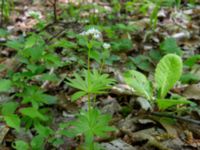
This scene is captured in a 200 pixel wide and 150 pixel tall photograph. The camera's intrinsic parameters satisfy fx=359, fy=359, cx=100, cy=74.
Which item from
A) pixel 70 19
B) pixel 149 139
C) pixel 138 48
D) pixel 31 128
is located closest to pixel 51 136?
pixel 31 128

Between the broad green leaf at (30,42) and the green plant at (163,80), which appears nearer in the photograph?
the green plant at (163,80)

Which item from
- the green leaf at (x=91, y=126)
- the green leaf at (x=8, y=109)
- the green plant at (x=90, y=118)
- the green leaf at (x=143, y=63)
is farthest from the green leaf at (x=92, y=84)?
the green leaf at (x=143, y=63)

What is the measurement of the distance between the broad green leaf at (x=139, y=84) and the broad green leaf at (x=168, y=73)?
2.4 inches

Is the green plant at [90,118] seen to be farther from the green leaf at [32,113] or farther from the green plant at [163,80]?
the green plant at [163,80]

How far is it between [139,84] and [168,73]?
0.60 feet

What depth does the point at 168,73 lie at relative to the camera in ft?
7.01

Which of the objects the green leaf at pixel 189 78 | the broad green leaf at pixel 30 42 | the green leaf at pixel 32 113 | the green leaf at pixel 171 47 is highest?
the broad green leaf at pixel 30 42

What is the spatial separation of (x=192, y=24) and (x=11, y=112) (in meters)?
2.35

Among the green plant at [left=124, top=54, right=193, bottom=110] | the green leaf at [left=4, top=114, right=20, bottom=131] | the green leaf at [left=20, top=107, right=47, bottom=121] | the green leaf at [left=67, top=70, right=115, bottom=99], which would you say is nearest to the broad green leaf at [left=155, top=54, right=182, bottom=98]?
the green plant at [left=124, top=54, right=193, bottom=110]

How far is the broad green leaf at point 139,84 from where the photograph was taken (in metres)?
2.10

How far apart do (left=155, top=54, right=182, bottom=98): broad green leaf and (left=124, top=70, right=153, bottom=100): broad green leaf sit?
0.06 m

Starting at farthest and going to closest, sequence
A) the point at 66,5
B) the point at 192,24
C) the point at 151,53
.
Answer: the point at 66,5 → the point at 192,24 → the point at 151,53

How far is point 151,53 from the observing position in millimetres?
2824

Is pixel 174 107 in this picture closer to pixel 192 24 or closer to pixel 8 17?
pixel 192 24
